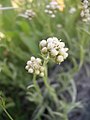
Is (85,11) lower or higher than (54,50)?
higher

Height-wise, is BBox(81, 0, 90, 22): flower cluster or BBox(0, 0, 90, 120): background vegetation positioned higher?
BBox(0, 0, 90, 120): background vegetation

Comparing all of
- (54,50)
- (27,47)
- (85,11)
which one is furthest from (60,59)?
(27,47)

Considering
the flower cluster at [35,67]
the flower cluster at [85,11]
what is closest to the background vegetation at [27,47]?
the flower cluster at [85,11]

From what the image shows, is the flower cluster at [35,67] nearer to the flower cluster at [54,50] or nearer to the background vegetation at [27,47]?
the flower cluster at [54,50]

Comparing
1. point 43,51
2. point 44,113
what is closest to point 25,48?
point 44,113

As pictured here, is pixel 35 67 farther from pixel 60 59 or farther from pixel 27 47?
pixel 27 47

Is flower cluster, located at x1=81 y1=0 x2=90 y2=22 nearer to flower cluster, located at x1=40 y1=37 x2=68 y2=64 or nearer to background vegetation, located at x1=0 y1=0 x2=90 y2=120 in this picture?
flower cluster, located at x1=40 y1=37 x2=68 y2=64

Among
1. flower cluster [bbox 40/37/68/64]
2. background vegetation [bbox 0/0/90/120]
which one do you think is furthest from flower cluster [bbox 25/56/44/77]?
background vegetation [bbox 0/0/90/120]

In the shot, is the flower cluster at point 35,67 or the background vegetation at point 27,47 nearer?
the flower cluster at point 35,67

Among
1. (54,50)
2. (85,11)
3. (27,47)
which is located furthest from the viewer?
(27,47)

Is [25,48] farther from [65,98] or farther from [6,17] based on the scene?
[65,98]

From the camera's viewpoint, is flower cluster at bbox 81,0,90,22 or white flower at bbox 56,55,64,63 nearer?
white flower at bbox 56,55,64,63
